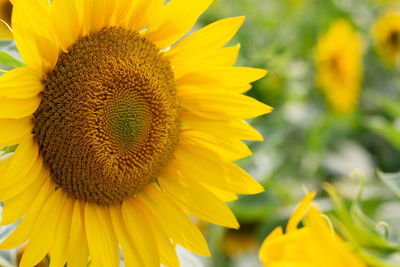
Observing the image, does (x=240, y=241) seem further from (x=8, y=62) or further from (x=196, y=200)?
(x=8, y=62)

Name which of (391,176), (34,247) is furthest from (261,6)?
(34,247)

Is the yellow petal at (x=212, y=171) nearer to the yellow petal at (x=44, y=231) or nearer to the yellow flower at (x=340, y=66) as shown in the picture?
the yellow petal at (x=44, y=231)

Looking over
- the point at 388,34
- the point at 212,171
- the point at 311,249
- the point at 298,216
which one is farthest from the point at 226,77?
the point at 388,34

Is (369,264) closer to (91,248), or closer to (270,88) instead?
(91,248)

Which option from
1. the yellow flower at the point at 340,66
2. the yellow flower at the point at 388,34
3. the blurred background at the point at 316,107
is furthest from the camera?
the yellow flower at the point at 388,34

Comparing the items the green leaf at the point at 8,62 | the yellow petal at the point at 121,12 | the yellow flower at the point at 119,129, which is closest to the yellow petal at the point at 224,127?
the yellow flower at the point at 119,129

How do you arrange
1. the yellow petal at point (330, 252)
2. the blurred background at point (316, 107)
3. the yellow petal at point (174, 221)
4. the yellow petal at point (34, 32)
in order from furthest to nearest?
the blurred background at point (316, 107) < the yellow petal at point (174, 221) < the yellow petal at point (34, 32) < the yellow petal at point (330, 252)

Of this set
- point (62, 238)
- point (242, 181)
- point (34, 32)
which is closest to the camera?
point (34, 32)
